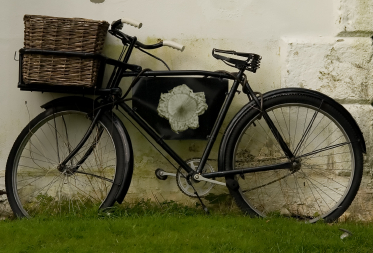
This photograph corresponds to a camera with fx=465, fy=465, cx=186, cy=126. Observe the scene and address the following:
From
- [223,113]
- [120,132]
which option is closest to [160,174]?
[120,132]

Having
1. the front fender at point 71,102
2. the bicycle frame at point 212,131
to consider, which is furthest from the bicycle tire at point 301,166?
the front fender at point 71,102

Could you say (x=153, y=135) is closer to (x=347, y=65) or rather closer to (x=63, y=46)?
(x=63, y=46)

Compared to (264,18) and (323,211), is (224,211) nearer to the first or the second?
(323,211)

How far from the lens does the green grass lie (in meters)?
2.86

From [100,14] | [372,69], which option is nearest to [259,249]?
[372,69]

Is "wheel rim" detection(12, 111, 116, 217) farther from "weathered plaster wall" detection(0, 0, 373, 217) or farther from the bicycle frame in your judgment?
the bicycle frame

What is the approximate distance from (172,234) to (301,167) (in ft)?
4.74

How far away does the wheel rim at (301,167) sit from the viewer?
3949mm

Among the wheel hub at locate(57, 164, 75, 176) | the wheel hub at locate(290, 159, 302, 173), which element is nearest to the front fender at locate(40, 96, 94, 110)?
the wheel hub at locate(57, 164, 75, 176)

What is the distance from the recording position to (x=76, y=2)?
397cm

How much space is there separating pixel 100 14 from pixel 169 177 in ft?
5.01

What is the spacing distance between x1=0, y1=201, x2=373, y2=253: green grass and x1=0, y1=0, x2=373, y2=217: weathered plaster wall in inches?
29.0

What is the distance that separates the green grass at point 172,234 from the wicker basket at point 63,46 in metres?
1.03

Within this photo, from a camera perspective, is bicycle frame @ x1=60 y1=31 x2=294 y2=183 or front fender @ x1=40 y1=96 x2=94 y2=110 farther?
front fender @ x1=40 y1=96 x2=94 y2=110
